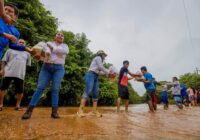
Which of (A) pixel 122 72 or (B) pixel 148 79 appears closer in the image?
(A) pixel 122 72

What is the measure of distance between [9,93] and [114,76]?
6808 mm

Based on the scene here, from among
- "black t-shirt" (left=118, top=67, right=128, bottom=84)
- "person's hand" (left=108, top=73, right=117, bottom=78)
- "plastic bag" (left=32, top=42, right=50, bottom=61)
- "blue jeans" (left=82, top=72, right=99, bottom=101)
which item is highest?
"black t-shirt" (left=118, top=67, right=128, bottom=84)

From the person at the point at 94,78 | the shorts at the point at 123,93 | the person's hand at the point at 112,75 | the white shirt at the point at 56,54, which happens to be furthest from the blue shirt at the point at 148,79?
the white shirt at the point at 56,54

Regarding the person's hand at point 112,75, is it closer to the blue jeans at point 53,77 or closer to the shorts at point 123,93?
the blue jeans at point 53,77

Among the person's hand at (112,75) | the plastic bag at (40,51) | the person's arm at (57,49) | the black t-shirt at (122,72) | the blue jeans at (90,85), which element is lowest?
the blue jeans at (90,85)

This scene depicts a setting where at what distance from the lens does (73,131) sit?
3873 mm

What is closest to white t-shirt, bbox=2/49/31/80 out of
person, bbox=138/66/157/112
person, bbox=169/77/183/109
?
person, bbox=138/66/157/112

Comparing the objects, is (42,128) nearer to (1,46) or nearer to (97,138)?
(97,138)

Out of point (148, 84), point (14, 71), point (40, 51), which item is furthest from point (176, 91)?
point (40, 51)

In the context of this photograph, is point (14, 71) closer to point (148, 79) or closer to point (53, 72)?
point (53, 72)

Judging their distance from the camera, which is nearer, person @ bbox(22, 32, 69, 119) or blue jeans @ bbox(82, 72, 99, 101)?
person @ bbox(22, 32, 69, 119)

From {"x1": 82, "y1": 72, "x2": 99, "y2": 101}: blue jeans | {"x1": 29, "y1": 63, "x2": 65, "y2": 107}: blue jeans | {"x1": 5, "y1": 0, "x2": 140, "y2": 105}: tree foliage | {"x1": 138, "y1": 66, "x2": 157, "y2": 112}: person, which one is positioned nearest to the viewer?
{"x1": 29, "y1": 63, "x2": 65, "y2": 107}: blue jeans

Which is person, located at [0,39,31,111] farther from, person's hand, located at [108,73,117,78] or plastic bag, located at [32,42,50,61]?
person's hand, located at [108,73,117,78]

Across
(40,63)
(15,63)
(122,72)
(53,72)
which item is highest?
(40,63)
